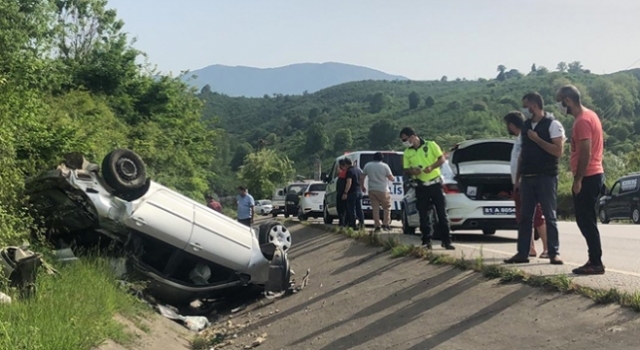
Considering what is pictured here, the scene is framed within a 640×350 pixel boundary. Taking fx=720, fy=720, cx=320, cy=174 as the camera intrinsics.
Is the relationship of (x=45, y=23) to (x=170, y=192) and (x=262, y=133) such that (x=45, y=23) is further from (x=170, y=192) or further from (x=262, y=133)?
(x=262, y=133)

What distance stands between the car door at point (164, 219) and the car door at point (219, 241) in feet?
0.44

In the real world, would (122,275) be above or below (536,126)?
below

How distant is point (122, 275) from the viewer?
9.52 m

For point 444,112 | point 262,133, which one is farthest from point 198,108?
point 262,133

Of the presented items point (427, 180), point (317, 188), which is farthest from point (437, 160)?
point (317, 188)

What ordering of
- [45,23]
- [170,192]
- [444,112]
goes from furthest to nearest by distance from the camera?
[444,112], [45,23], [170,192]

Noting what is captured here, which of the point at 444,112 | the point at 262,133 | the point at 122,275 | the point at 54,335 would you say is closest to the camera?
the point at 54,335

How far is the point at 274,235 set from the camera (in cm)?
1145

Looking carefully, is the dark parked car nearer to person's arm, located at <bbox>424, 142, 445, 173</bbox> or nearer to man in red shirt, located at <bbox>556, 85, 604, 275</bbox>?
person's arm, located at <bbox>424, 142, 445, 173</bbox>

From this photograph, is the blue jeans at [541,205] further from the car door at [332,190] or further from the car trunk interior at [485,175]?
the car door at [332,190]

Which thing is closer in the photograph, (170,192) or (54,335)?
(54,335)

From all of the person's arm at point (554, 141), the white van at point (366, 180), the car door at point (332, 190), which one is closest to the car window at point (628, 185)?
the white van at point (366, 180)

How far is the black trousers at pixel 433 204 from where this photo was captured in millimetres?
10117

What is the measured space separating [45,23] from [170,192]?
59.4ft
